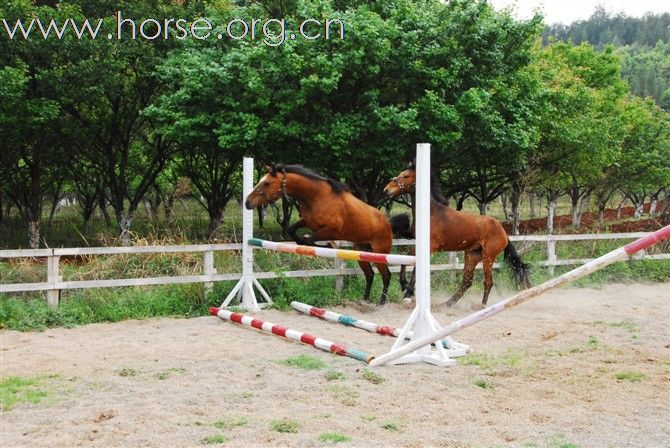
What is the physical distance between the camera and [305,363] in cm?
659

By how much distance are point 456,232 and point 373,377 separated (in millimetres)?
4996

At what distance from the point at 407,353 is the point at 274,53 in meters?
9.85

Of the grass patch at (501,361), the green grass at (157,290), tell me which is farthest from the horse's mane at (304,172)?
the grass patch at (501,361)

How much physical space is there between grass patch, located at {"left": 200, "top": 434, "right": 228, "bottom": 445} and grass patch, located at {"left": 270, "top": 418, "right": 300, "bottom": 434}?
377mm

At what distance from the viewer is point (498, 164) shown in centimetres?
1972

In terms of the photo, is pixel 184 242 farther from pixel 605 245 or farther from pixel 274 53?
pixel 605 245

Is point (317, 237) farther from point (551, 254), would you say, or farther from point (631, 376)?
point (551, 254)

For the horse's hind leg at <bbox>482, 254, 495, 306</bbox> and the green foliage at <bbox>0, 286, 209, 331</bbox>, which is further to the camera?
the horse's hind leg at <bbox>482, 254, 495, 306</bbox>

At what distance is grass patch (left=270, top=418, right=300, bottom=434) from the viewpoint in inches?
179

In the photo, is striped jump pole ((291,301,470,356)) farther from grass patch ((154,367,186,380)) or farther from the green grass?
grass patch ((154,367,186,380))

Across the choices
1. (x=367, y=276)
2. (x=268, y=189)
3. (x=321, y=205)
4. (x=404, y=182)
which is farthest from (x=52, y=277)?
(x=404, y=182)

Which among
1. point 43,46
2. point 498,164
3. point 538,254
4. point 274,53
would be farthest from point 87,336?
point 498,164

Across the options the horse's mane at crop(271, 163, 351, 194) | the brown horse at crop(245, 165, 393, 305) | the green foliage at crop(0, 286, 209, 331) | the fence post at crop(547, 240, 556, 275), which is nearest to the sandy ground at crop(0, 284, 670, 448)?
the green foliage at crop(0, 286, 209, 331)


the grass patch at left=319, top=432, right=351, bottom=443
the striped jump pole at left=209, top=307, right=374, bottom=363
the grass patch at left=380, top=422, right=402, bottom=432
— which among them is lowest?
the grass patch at left=380, top=422, right=402, bottom=432
